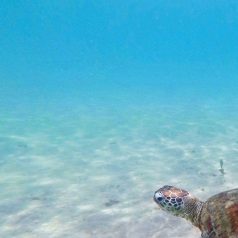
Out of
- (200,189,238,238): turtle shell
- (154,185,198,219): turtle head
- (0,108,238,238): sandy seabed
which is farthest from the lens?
(0,108,238,238): sandy seabed

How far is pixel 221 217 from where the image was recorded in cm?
350

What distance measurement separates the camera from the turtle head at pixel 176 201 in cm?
416

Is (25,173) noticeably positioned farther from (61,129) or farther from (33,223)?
(61,129)

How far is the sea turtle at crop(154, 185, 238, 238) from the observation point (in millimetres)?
3393

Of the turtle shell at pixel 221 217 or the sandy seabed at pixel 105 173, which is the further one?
the sandy seabed at pixel 105 173

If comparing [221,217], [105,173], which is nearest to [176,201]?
[221,217]

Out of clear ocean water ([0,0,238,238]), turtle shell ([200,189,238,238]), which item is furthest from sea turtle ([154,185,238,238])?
clear ocean water ([0,0,238,238])

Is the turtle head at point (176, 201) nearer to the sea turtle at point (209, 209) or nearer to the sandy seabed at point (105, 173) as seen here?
the sea turtle at point (209, 209)

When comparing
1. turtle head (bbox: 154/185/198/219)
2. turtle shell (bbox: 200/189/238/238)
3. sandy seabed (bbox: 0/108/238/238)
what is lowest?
turtle shell (bbox: 200/189/238/238)

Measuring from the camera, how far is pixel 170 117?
17891mm

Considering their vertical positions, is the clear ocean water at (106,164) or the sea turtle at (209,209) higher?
the clear ocean water at (106,164)

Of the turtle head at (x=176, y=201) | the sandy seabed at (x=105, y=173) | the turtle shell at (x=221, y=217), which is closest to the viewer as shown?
the turtle shell at (x=221, y=217)

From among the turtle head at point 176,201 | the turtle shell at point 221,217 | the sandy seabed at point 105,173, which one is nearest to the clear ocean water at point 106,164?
the sandy seabed at point 105,173

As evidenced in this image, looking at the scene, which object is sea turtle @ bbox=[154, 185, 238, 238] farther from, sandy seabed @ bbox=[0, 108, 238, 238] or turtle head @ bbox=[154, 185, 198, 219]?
sandy seabed @ bbox=[0, 108, 238, 238]
